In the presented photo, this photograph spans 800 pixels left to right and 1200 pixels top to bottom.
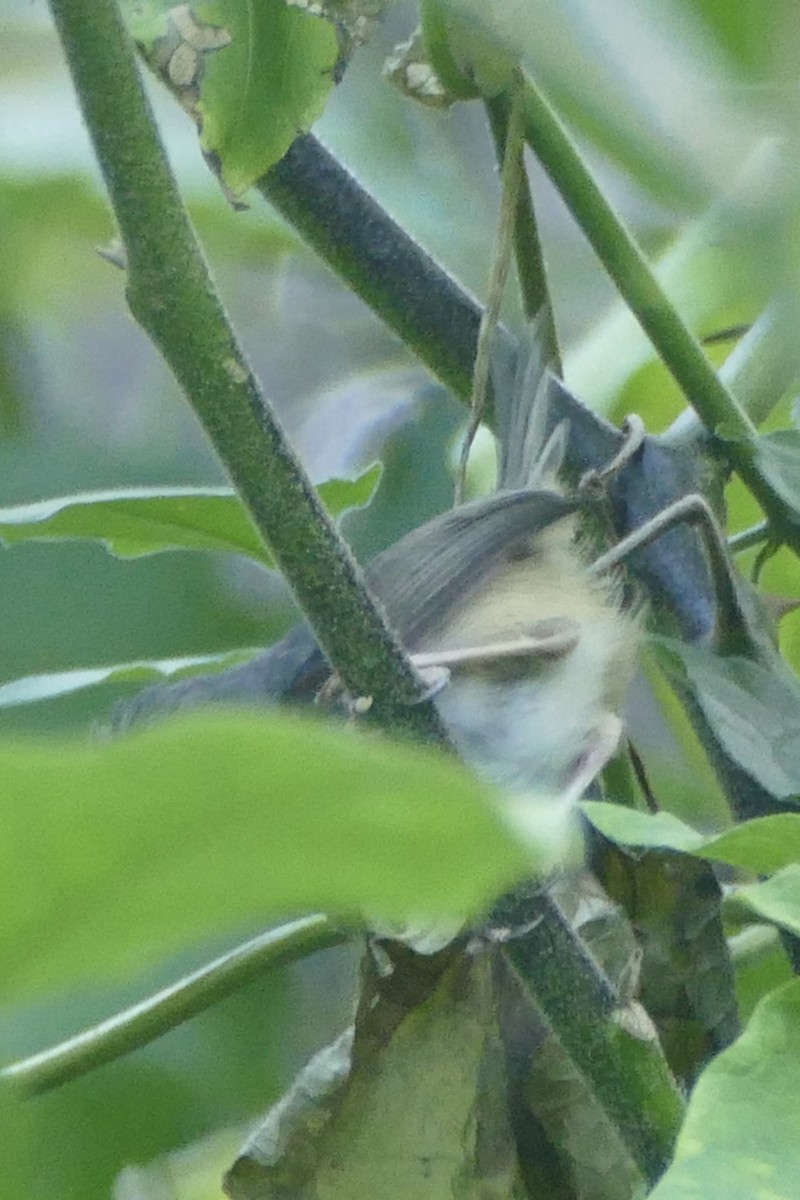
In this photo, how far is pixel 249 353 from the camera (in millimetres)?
1151

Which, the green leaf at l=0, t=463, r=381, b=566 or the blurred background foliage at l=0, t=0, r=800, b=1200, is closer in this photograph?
the blurred background foliage at l=0, t=0, r=800, b=1200

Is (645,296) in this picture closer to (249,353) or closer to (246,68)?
(246,68)

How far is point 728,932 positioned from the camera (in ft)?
2.36

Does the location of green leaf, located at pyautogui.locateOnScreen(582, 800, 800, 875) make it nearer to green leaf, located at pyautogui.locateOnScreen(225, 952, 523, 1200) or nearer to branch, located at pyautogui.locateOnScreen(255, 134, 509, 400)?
green leaf, located at pyautogui.locateOnScreen(225, 952, 523, 1200)

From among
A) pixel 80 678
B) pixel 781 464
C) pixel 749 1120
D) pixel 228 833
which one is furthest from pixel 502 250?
pixel 228 833

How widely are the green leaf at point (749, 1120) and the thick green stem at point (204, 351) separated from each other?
0.13 metres

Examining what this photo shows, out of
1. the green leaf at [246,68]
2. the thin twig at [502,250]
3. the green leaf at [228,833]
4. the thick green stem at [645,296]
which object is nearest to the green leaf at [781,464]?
the thick green stem at [645,296]

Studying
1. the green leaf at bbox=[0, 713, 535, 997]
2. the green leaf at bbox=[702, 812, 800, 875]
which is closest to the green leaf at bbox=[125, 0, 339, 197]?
the green leaf at bbox=[702, 812, 800, 875]

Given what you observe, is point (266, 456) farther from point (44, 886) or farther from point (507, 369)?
point (507, 369)

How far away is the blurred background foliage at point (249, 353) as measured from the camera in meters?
0.31

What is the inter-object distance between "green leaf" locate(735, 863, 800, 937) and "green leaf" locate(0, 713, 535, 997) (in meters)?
0.25

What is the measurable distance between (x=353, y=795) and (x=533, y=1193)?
50 cm

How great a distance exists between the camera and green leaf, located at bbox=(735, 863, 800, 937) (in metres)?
0.38

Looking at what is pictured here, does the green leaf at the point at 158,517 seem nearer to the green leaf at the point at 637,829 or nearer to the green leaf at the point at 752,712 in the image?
the green leaf at the point at 752,712
